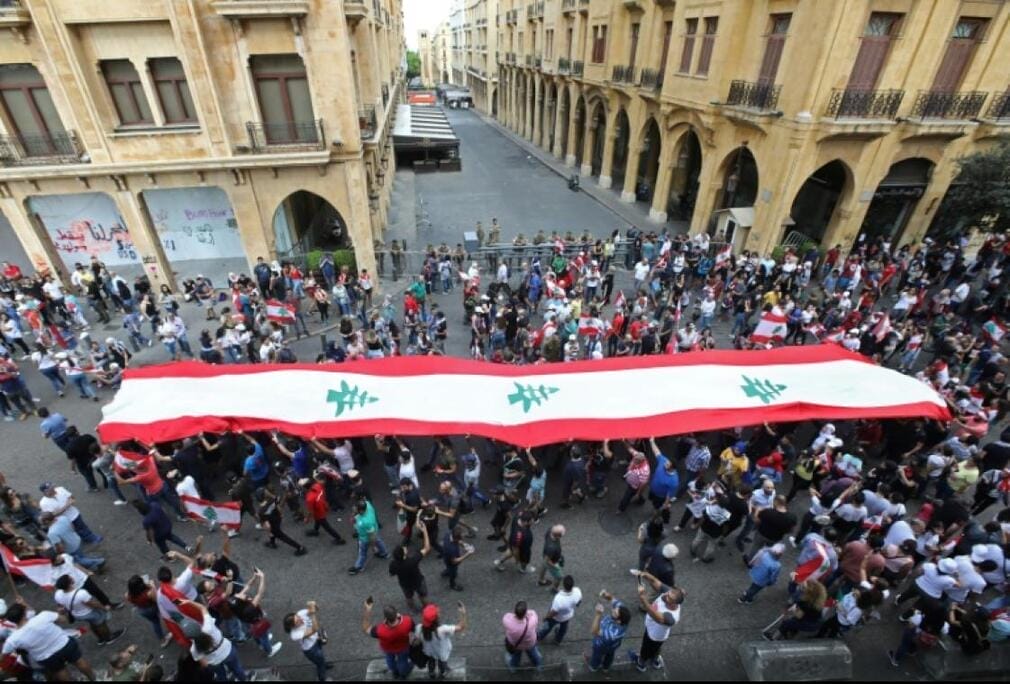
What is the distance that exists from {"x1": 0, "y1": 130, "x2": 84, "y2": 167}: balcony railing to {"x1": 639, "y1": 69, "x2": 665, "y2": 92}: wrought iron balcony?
23688 mm

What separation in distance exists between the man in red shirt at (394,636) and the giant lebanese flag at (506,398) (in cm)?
319

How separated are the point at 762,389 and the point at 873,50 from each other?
14.5 meters

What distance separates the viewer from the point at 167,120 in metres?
15.7

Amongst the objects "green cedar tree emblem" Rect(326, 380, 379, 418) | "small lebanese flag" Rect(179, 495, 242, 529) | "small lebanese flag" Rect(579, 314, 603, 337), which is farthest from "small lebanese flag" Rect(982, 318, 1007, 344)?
"small lebanese flag" Rect(179, 495, 242, 529)

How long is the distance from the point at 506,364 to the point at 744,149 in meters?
16.7

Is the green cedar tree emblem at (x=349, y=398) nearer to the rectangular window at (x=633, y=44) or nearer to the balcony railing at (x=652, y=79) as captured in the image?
the balcony railing at (x=652, y=79)

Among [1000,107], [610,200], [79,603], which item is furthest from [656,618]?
[610,200]

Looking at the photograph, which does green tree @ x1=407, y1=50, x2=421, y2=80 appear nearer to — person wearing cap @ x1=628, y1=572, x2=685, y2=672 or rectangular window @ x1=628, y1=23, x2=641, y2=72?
rectangular window @ x1=628, y1=23, x2=641, y2=72

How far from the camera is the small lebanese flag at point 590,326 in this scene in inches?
509

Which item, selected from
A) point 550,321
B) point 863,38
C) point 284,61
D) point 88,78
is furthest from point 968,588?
point 88,78

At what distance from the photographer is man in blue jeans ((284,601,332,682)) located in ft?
18.9

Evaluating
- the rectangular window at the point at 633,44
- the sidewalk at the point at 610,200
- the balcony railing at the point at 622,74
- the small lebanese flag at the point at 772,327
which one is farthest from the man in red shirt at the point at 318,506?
the rectangular window at the point at 633,44

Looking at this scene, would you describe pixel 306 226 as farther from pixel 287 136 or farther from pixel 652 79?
pixel 652 79

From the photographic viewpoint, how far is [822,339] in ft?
44.8
